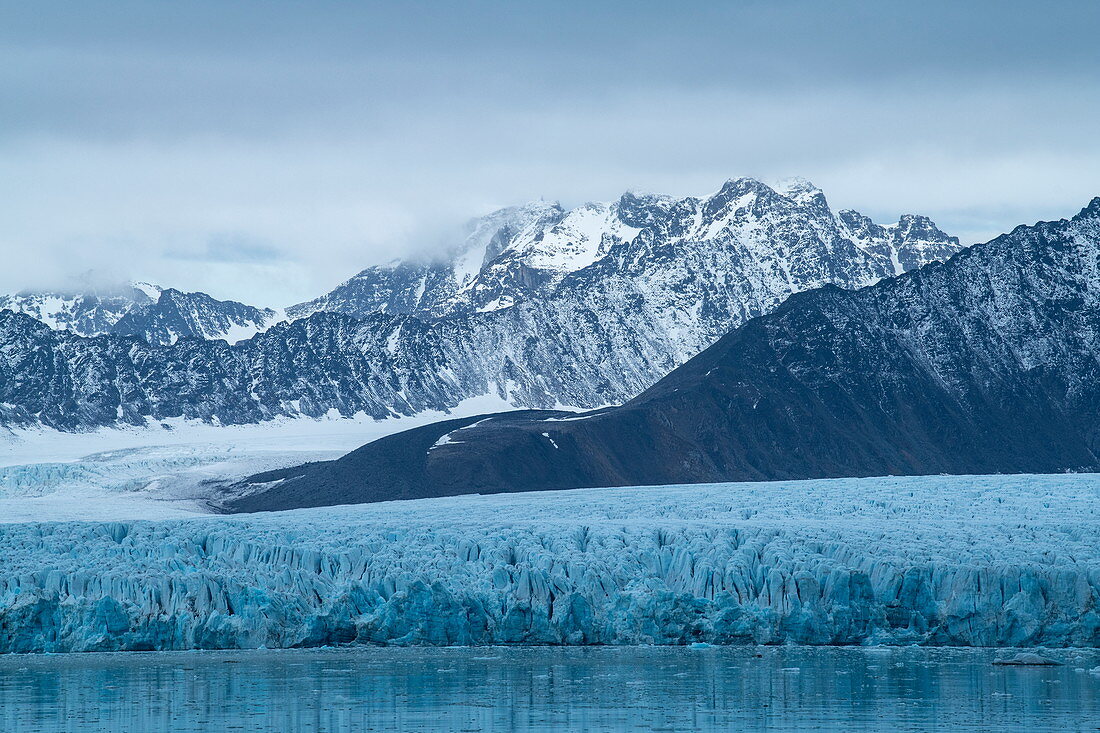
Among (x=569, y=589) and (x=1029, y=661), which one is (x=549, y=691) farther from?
(x=1029, y=661)

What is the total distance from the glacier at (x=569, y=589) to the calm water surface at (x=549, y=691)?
83 cm

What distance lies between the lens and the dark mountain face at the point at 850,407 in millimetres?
121750

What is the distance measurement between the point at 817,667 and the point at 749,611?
13.8 ft

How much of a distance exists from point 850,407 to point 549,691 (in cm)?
12360

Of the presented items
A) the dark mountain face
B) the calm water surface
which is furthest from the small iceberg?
the dark mountain face

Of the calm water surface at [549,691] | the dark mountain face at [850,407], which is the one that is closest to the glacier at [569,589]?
the calm water surface at [549,691]

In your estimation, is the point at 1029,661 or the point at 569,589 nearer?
the point at 1029,661

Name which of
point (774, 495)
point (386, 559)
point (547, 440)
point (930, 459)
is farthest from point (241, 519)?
point (930, 459)

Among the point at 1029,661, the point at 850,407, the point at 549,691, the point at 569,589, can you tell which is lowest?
the point at 549,691

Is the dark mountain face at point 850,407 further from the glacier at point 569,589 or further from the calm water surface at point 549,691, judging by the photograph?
the calm water surface at point 549,691

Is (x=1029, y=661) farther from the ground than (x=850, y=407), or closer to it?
closer to it

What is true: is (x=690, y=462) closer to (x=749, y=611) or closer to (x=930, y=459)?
(x=930, y=459)

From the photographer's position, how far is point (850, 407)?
153 metres

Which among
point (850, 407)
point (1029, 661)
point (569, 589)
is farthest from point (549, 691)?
point (850, 407)
